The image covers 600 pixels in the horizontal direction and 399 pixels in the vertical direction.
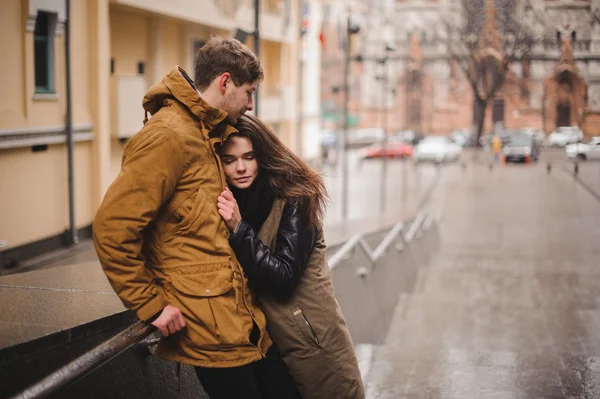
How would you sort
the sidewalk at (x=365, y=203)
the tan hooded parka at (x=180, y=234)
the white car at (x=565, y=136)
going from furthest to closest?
the white car at (x=565, y=136) → the sidewalk at (x=365, y=203) → the tan hooded parka at (x=180, y=234)

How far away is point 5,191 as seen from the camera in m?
11.4

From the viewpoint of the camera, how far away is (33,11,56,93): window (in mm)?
12201

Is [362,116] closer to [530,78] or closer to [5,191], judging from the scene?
[530,78]

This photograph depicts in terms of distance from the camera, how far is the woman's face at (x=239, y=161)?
119 inches

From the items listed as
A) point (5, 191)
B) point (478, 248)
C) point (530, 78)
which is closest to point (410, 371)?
point (5, 191)

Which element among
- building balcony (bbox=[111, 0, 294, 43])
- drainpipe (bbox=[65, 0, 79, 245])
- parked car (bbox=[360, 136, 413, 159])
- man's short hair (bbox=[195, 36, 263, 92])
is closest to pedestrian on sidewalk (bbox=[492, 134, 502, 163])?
building balcony (bbox=[111, 0, 294, 43])

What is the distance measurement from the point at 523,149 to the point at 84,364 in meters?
14.2

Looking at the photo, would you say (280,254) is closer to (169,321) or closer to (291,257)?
(291,257)

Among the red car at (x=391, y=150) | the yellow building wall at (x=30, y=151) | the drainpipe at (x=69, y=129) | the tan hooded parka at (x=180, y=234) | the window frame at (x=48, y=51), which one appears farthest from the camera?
the red car at (x=391, y=150)

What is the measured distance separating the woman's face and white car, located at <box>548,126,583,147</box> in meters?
10.8

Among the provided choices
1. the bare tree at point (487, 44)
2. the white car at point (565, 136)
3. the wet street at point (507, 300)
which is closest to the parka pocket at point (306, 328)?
the wet street at point (507, 300)

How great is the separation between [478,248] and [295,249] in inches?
681

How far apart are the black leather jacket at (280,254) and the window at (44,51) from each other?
987 cm

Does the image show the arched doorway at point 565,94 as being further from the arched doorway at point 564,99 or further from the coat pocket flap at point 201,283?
the coat pocket flap at point 201,283
